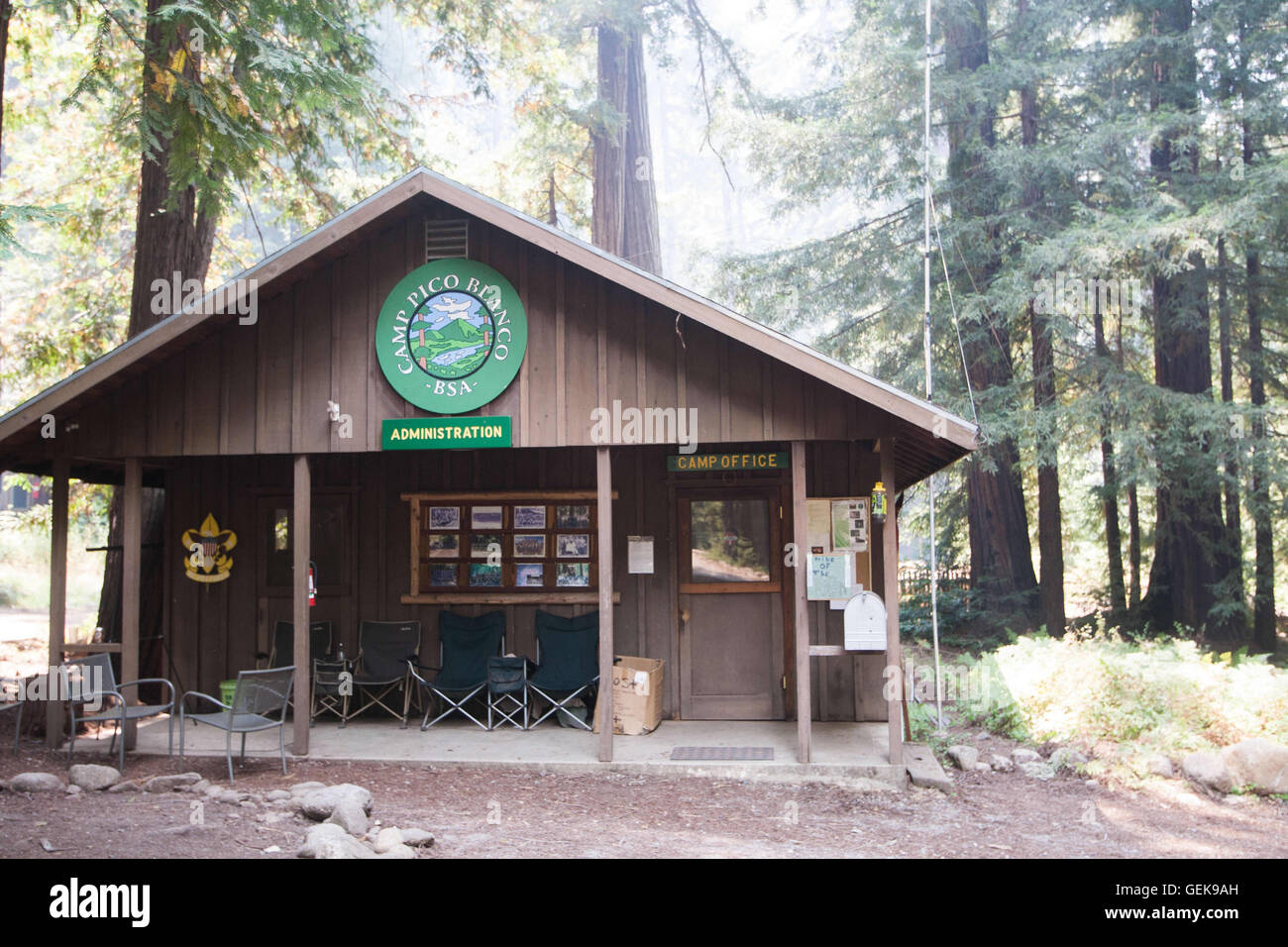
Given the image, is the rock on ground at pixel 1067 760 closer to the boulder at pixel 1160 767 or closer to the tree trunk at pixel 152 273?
the boulder at pixel 1160 767

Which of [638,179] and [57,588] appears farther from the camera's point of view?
[638,179]

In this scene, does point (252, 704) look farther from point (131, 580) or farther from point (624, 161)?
point (624, 161)

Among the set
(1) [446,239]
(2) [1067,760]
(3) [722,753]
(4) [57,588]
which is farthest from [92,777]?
(2) [1067,760]

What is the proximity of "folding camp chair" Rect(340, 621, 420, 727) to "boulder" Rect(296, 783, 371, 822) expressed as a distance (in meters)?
2.74

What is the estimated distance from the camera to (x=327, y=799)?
5.71 m

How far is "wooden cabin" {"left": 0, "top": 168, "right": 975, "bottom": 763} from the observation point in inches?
282

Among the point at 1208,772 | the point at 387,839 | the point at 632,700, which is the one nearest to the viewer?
the point at 387,839

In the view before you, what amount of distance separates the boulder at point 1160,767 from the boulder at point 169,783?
689 cm

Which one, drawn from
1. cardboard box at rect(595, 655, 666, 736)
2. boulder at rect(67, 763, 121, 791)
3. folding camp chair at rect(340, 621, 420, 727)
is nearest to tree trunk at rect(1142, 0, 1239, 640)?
cardboard box at rect(595, 655, 666, 736)

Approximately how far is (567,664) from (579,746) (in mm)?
923

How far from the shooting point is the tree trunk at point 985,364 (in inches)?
523

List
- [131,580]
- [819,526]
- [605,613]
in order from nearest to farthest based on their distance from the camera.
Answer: [605,613], [131,580], [819,526]

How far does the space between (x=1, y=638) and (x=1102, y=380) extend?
52.3 feet

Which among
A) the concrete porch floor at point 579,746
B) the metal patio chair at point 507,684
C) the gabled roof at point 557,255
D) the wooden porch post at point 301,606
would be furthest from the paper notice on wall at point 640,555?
the wooden porch post at point 301,606
